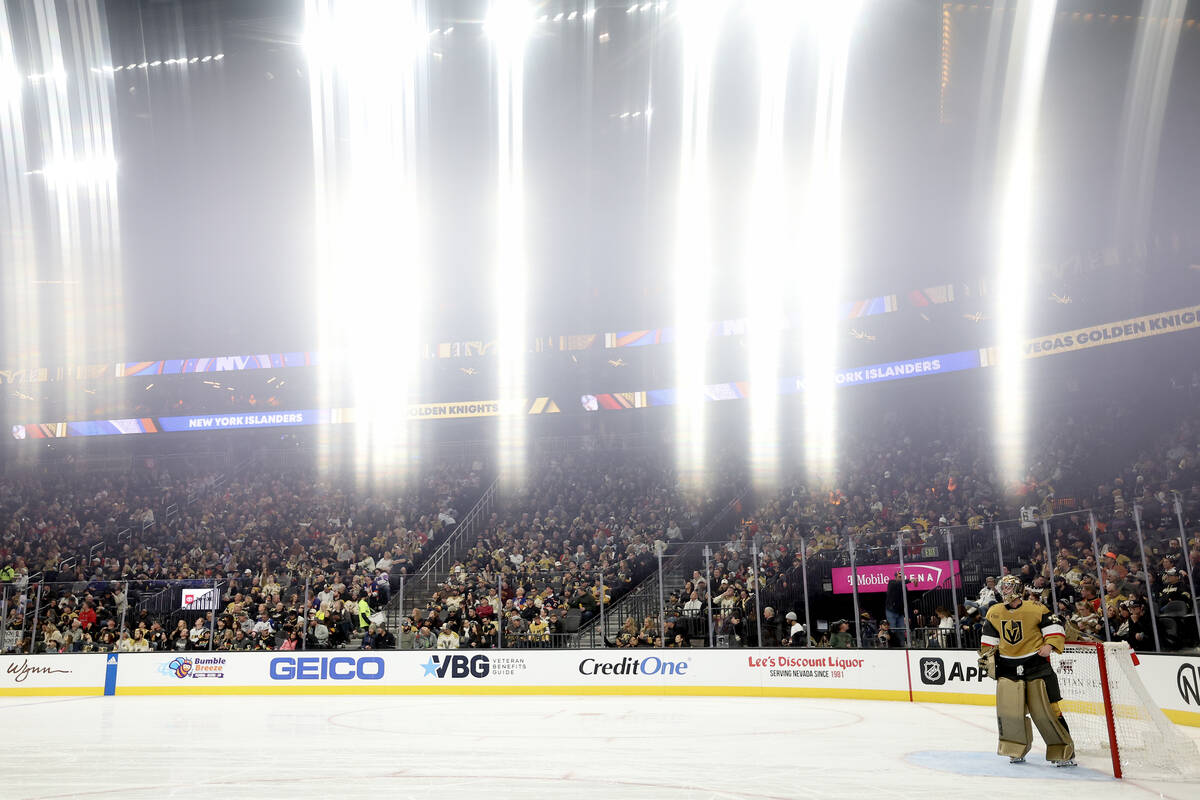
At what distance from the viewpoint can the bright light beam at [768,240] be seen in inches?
625

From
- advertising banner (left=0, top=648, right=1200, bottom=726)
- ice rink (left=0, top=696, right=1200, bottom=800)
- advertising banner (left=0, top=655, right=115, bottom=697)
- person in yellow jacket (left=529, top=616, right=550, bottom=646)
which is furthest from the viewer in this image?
advertising banner (left=0, top=655, right=115, bottom=697)

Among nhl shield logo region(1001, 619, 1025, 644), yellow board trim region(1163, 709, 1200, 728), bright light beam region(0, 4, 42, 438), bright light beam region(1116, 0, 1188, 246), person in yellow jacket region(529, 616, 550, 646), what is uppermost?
bright light beam region(0, 4, 42, 438)

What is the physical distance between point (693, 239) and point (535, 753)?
59.4ft

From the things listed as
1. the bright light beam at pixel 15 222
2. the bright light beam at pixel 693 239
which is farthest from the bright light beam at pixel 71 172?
the bright light beam at pixel 693 239

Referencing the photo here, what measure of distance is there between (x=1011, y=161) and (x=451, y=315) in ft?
61.7

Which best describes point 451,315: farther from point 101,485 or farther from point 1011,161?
point 1011,161

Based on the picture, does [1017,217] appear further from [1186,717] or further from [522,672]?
[522,672]

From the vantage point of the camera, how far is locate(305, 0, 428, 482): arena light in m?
15.9

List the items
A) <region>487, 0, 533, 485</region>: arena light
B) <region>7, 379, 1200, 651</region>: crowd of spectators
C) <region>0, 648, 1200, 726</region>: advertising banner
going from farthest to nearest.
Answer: <region>487, 0, 533, 485</region>: arena light → <region>0, 648, 1200, 726</region>: advertising banner → <region>7, 379, 1200, 651</region>: crowd of spectators

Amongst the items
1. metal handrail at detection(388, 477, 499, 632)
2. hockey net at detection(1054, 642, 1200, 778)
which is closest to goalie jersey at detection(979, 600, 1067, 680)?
hockey net at detection(1054, 642, 1200, 778)

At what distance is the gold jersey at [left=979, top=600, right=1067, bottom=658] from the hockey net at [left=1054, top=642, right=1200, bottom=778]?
54cm

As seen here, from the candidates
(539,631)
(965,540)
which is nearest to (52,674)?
(539,631)

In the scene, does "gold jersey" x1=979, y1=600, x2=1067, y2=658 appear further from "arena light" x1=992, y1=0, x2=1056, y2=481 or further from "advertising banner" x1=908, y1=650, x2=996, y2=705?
"arena light" x1=992, y1=0, x2=1056, y2=481

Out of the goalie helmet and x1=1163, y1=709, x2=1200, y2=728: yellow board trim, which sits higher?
the goalie helmet
